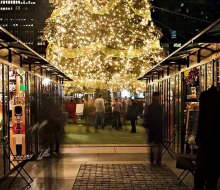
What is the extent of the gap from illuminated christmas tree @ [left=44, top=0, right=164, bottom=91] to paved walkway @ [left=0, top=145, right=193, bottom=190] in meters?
7.18

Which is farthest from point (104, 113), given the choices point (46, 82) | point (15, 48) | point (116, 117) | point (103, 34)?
point (15, 48)

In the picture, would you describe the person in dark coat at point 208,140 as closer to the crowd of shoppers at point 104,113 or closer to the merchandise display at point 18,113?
the merchandise display at point 18,113

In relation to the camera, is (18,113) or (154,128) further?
(18,113)

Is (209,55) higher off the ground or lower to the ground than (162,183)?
higher

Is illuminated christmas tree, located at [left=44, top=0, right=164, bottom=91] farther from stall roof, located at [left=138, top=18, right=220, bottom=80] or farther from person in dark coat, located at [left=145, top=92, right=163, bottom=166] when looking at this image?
person in dark coat, located at [left=145, top=92, right=163, bottom=166]

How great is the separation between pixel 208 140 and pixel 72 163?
583cm

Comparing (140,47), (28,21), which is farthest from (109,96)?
(140,47)

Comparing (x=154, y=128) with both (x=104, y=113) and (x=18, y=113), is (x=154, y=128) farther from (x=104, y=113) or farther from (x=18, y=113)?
(x=104, y=113)

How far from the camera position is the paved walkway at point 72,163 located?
9412 mm

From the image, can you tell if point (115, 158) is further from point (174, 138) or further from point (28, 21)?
point (28, 21)

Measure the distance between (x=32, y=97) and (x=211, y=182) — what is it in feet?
24.8

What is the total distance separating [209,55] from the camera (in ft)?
34.3

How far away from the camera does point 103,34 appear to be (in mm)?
22562

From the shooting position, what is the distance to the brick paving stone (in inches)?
360
